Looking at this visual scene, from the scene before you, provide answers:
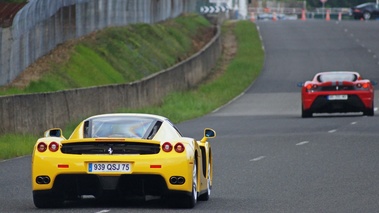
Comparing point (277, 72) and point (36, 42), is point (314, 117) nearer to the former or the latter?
point (36, 42)

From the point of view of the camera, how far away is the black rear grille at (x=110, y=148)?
1330 cm

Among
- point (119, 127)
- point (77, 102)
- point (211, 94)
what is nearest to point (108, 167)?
point (119, 127)

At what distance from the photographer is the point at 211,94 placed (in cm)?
5269

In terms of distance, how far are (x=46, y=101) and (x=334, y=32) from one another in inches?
2432

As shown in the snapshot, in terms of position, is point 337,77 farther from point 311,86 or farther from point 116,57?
point 116,57

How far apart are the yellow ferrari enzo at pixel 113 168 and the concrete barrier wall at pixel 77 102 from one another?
1257 centimetres

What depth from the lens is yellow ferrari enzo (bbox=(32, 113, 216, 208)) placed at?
43.1 feet

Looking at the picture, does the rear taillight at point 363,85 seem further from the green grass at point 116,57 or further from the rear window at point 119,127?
the rear window at point 119,127

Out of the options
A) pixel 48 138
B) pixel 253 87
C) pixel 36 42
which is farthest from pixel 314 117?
pixel 48 138

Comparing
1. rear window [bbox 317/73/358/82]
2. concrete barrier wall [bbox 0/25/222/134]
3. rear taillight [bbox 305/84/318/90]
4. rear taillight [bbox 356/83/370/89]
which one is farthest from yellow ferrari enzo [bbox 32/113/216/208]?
rear window [bbox 317/73/358/82]

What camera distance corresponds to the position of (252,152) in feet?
78.4

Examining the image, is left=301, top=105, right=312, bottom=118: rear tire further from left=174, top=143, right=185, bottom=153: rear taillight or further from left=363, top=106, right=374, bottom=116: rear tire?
left=174, top=143, right=185, bottom=153: rear taillight

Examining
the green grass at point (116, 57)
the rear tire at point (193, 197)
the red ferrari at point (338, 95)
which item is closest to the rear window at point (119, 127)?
the rear tire at point (193, 197)

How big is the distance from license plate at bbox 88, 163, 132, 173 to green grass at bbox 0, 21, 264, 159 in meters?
10.4
